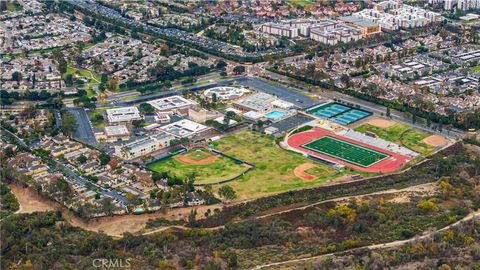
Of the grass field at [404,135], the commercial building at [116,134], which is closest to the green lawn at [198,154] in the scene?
the commercial building at [116,134]

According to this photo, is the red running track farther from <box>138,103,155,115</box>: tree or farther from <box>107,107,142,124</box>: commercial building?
<box>107,107,142,124</box>: commercial building

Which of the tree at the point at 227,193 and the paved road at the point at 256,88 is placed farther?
the paved road at the point at 256,88

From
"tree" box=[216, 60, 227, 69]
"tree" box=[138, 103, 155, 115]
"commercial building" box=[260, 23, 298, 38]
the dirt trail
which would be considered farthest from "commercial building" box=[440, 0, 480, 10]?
the dirt trail

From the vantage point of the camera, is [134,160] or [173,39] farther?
[173,39]

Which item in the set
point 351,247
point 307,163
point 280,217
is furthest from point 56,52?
point 351,247

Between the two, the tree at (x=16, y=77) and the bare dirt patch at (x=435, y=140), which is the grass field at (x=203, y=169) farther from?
the tree at (x=16, y=77)

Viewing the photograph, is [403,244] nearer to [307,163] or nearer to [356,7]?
A: [307,163]
